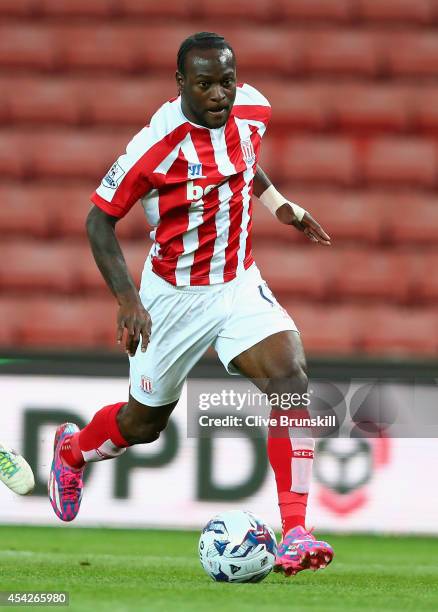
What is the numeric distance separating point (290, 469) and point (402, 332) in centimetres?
400

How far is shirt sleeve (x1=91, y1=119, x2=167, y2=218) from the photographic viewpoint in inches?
174

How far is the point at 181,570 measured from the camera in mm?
4859

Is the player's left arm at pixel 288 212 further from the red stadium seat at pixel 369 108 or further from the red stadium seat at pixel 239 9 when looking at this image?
the red stadium seat at pixel 239 9

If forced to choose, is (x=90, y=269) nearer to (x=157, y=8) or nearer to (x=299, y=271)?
(x=299, y=271)

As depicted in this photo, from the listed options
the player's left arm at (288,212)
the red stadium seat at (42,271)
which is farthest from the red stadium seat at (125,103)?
the player's left arm at (288,212)

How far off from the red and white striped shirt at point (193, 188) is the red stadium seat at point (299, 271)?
3644mm

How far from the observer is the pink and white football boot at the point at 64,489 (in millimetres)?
5148

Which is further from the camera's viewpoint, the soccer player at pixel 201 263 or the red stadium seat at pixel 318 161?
the red stadium seat at pixel 318 161

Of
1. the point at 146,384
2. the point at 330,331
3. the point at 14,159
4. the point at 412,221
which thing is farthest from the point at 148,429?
the point at 14,159

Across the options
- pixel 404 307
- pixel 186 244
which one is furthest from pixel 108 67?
pixel 186 244

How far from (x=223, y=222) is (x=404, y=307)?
392 centimetres

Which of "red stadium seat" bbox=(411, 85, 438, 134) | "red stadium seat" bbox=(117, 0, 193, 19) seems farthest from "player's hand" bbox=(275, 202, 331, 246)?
"red stadium seat" bbox=(117, 0, 193, 19)

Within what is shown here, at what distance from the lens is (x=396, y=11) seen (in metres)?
9.10

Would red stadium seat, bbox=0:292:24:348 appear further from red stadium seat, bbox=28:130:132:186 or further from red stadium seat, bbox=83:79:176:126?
red stadium seat, bbox=83:79:176:126
